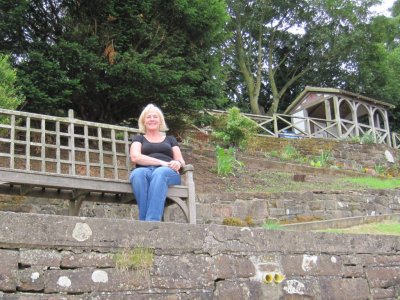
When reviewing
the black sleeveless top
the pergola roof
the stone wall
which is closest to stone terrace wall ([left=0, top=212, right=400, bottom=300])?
the black sleeveless top

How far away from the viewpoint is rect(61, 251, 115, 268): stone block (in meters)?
3.09

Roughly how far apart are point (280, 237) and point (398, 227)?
12.9 ft

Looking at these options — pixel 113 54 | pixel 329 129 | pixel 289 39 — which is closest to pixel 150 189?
pixel 113 54

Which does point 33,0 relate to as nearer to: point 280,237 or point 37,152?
point 37,152

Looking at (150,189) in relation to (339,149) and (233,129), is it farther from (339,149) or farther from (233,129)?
(339,149)

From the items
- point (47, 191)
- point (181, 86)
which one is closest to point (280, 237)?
point (47, 191)

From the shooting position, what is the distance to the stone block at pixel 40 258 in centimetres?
296

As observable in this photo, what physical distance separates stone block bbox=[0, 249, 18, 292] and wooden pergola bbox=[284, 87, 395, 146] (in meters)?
17.7

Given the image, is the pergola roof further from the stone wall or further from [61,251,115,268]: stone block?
[61,251,115,268]: stone block

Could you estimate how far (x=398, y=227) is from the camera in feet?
23.7

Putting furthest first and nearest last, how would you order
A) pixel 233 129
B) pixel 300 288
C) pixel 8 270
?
pixel 233 129 → pixel 300 288 → pixel 8 270

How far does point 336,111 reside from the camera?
2095cm

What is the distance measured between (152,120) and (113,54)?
13.9 ft

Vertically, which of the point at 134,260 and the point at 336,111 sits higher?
the point at 336,111
